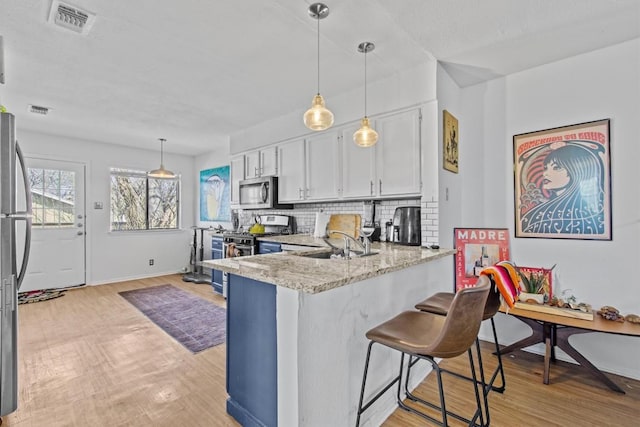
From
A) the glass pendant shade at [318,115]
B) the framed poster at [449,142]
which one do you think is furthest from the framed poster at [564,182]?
the glass pendant shade at [318,115]

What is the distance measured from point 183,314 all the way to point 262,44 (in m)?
3.11

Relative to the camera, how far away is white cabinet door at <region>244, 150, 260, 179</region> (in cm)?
454

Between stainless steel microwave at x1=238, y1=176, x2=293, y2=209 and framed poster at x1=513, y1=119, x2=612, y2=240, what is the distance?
282cm

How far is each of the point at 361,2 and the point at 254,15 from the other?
0.69m

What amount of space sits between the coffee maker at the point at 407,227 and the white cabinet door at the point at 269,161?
2001 mm

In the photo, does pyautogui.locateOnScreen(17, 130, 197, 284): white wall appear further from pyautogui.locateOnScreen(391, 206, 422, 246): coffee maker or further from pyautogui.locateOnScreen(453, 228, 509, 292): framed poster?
pyautogui.locateOnScreen(453, 228, 509, 292): framed poster

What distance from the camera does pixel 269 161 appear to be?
4.34 meters

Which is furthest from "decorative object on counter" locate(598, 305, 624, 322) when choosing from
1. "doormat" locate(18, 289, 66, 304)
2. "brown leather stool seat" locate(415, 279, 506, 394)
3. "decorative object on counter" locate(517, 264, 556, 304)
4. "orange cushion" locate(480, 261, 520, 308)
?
"doormat" locate(18, 289, 66, 304)

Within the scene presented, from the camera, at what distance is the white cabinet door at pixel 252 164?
14.9 ft

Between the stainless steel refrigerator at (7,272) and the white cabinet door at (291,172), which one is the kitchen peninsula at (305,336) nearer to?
the stainless steel refrigerator at (7,272)

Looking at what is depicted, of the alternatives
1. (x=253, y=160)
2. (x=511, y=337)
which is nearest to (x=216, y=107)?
(x=253, y=160)

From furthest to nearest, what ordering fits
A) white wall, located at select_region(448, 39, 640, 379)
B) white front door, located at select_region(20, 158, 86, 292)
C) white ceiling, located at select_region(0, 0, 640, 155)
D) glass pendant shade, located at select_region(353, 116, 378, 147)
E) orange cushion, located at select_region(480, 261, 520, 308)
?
white front door, located at select_region(20, 158, 86, 292) → glass pendant shade, located at select_region(353, 116, 378, 147) → white wall, located at select_region(448, 39, 640, 379) → white ceiling, located at select_region(0, 0, 640, 155) → orange cushion, located at select_region(480, 261, 520, 308)

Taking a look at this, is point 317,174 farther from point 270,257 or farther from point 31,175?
point 31,175

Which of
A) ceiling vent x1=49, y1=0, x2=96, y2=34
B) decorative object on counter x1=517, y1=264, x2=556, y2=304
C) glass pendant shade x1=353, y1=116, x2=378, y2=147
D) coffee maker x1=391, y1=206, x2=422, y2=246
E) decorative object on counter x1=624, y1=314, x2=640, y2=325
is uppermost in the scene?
ceiling vent x1=49, y1=0, x2=96, y2=34
